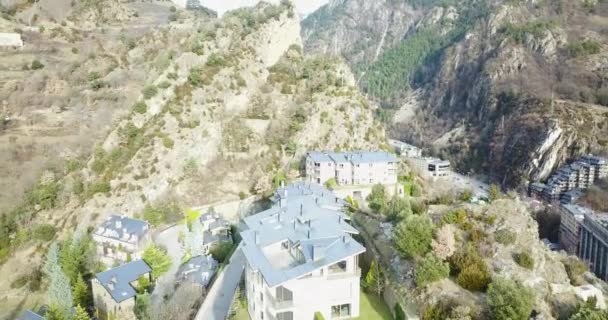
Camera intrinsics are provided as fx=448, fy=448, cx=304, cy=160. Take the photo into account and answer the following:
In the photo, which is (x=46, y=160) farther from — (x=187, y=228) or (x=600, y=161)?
(x=600, y=161)

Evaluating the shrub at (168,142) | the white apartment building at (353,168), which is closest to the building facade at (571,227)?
the white apartment building at (353,168)

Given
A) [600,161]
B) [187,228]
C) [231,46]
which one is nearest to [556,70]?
[600,161]

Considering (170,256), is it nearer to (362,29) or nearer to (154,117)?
(154,117)

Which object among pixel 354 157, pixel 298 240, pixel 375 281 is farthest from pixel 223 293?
pixel 354 157

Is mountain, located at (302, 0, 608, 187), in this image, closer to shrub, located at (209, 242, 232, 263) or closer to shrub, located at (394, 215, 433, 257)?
shrub, located at (209, 242, 232, 263)

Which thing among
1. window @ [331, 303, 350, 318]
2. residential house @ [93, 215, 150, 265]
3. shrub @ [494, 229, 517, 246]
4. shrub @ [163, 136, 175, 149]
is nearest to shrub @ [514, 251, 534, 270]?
shrub @ [494, 229, 517, 246]

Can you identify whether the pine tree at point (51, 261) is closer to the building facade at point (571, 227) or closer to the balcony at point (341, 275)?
the balcony at point (341, 275)

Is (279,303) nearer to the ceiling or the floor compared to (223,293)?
nearer to the ceiling
